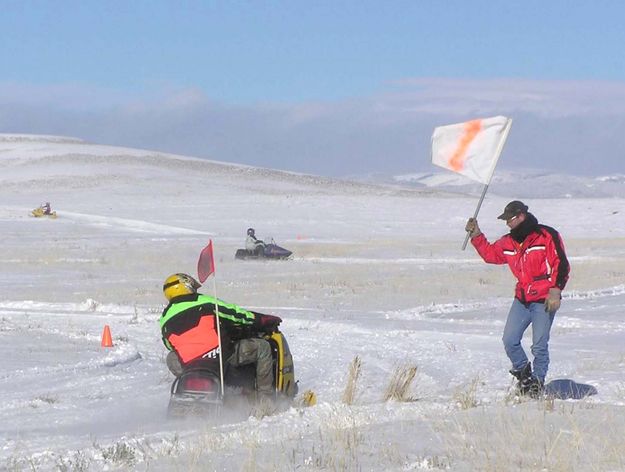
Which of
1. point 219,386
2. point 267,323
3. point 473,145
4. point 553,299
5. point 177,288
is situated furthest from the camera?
point 473,145

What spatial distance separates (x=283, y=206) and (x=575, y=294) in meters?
50.4

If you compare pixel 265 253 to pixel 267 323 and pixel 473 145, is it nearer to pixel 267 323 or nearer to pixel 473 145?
pixel 473 145

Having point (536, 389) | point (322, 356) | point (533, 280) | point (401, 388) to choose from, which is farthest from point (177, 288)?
point (322, 356)

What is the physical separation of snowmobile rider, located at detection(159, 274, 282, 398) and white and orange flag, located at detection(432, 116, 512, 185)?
9.53ft

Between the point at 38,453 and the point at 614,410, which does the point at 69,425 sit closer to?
the point at 38,453

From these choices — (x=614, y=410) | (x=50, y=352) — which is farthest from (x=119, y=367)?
(x=614, y=410)

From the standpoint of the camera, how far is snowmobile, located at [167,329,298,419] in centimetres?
927

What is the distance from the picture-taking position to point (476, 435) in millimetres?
7070

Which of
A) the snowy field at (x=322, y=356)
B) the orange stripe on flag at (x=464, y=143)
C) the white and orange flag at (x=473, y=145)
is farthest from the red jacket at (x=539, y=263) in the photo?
the orange stripe on flag at (x=464, y=143)

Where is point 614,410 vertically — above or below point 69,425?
above

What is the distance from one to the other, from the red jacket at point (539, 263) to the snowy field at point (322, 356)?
92cm

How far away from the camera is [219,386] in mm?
9406

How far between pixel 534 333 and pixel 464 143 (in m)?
2.56

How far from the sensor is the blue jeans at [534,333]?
9914 millimetres
